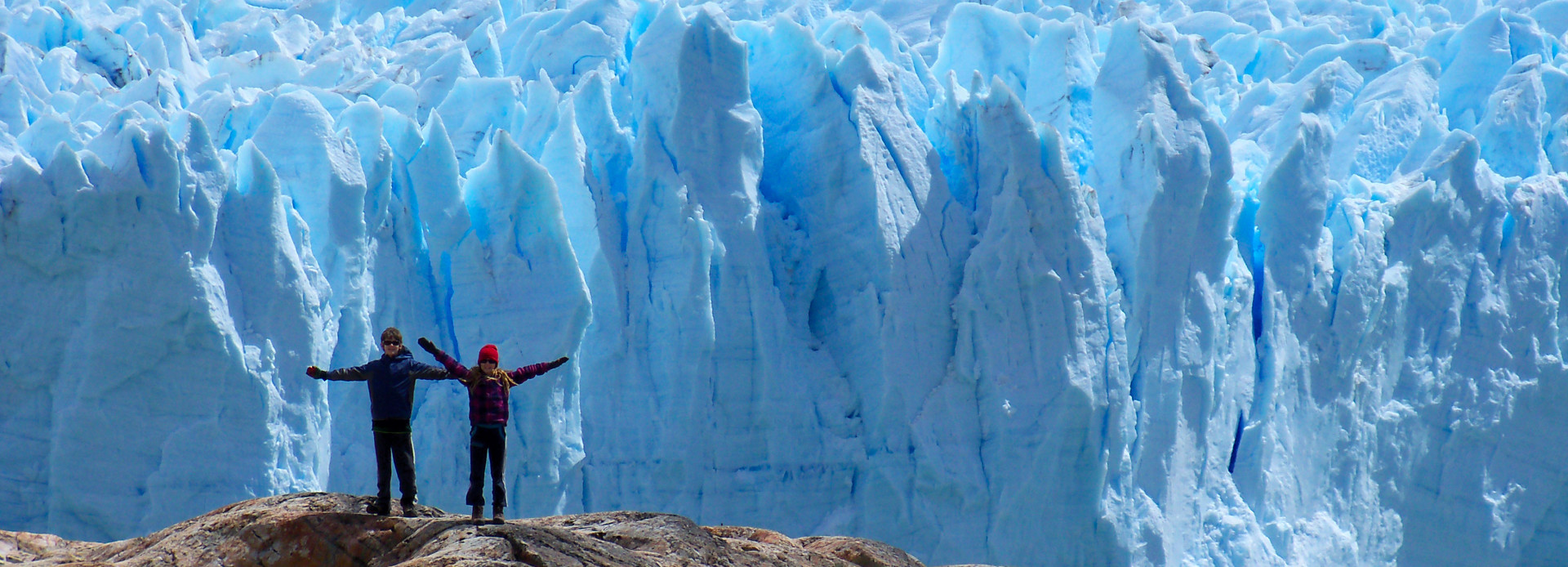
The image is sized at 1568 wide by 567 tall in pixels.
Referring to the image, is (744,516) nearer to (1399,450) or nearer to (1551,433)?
(1399,450)

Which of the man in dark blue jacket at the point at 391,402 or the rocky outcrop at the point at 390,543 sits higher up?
the man in dark blue jacket at the point at 391,402

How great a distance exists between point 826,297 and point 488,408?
526 centimetres

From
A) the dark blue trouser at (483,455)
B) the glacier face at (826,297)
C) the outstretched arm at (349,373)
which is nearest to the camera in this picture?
the outstretched arm at (349,373)

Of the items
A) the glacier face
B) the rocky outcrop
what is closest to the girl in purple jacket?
the rocky outcrop

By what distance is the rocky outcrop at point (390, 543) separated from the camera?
399 centimetres

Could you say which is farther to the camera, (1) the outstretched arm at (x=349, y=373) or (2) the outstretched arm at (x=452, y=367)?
(2) the outstretched arm at (x=452, y=367)

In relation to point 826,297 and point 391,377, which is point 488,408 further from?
point 826,297

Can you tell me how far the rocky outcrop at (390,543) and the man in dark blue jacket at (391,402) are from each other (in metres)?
0.12

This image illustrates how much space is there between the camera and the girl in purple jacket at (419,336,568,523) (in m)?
4.50

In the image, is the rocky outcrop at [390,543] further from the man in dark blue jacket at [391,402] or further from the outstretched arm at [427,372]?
the outstretched arm at [427,372]

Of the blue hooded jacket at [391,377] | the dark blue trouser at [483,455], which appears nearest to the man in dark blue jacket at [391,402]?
the blue hooded jacket at [391,377]

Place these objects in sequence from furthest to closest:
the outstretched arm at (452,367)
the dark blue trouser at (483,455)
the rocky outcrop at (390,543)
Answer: the dark blue trouser at (483,455) → the outstretched arm at (452,367) → the rocky outcrop at (390,543)

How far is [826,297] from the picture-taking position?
9.58m

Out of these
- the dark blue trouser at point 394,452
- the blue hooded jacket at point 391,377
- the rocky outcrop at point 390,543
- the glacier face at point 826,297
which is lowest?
the rocky outcrop at point 390,543
